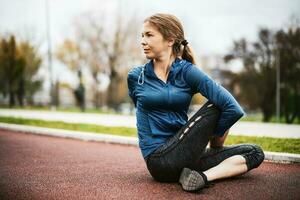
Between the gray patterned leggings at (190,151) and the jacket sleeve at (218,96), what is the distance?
0.25 feet

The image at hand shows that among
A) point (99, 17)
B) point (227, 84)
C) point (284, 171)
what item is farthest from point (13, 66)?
point (284, 171)

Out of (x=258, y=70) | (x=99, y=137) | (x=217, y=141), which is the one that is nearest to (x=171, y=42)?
(x=217, y=141)

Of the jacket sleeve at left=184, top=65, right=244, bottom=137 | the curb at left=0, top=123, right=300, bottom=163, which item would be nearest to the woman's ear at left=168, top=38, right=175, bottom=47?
the jacket sleeve at left=184, top=65, right=244, bottom=137

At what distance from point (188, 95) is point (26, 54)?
45.2 m

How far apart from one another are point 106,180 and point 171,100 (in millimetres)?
1318

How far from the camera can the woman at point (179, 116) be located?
148 inches

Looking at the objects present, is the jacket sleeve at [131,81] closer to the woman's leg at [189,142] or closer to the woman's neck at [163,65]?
the woman's neck at [163,65]

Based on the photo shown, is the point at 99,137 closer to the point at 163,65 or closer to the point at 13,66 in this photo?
the point at 163,65

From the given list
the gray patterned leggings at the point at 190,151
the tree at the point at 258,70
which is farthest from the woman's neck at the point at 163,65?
the tree at the point at 258,70

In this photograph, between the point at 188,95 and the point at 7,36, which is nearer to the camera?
the point at 188,95

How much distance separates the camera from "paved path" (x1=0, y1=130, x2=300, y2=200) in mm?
3664

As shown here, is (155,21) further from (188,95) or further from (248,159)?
(248,159)

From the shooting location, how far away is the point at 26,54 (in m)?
46.1

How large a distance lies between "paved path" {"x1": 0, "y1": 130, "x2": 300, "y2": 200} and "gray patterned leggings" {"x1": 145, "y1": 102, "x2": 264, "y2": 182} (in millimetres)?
209
